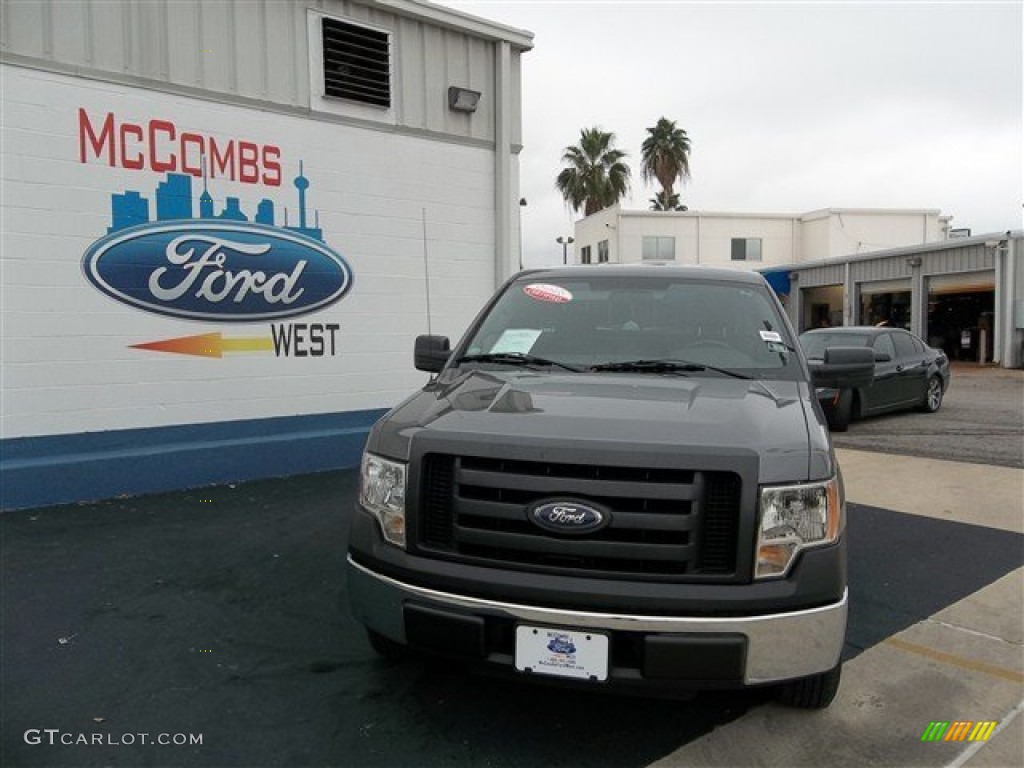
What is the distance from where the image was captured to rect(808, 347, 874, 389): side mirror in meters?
3.57

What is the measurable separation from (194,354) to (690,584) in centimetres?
513

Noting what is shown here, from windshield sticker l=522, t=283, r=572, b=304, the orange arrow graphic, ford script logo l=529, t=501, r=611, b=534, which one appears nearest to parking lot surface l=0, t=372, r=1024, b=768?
ford script logo l=529, t=501, r=611, b=534

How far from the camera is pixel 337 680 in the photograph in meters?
2.93

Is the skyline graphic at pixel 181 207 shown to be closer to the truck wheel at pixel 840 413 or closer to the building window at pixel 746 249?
the truck wheel at pixel 840 413

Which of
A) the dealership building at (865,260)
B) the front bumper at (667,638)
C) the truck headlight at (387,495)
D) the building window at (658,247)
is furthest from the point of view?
the building window at (658,247)

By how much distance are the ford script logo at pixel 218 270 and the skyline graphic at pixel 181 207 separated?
0.19 feet

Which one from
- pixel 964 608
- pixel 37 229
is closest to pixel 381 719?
pixel 964 608

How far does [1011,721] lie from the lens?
2.71 m

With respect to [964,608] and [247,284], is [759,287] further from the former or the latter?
[247,284]

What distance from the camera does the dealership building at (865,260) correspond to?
21.3 metres

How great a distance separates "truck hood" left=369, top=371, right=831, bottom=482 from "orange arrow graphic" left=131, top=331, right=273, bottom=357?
3792 mm

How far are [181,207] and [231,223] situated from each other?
417 mm

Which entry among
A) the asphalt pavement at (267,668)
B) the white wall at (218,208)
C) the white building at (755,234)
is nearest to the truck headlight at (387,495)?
the asphalt pavement at (267,668)

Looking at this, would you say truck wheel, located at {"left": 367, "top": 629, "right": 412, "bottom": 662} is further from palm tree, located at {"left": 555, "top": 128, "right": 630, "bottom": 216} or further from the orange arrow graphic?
palm tree, located at {"left": 555, "top": 128, "right": 630, "bottom": 216}
